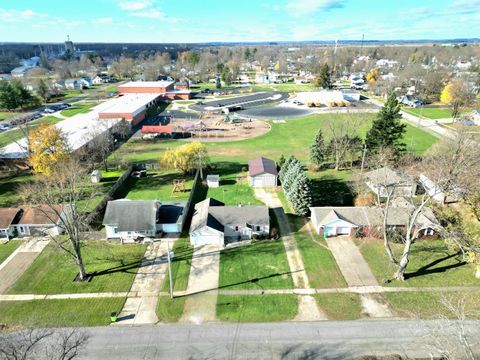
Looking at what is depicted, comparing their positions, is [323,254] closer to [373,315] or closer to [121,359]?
[373,315]

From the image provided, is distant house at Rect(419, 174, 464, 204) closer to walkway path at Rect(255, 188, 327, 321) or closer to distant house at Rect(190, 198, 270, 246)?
walkway path at Rect(255, 188, 327, 321)

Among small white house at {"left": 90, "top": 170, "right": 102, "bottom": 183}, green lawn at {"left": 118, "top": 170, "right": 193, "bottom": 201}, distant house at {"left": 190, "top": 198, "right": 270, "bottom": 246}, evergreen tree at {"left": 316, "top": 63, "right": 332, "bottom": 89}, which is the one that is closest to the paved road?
distant house at {"left": 190, "top": 198, "right": 270, "bottom": 246}

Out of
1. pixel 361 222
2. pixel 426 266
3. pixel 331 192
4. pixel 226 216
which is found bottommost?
pixel 426 266

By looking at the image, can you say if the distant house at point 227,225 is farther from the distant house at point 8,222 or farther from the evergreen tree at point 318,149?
the evergreen tree at point 318,149

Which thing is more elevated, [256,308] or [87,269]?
[256,308]

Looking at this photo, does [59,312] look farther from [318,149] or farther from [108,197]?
[318,149]

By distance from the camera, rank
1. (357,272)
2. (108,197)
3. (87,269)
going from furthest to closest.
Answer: (108,197)
(87,269)
(357,272)

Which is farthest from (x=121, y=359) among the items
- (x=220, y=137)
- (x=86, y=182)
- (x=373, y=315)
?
(x=220, y=137)

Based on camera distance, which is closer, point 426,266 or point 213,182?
point 426,266

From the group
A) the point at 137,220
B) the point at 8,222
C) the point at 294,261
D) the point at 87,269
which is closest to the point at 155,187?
the point at 137,220
